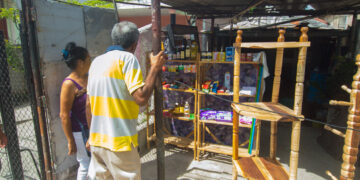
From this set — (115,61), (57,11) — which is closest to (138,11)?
(57,11)

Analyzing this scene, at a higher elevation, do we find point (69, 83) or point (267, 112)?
point (69, 83)

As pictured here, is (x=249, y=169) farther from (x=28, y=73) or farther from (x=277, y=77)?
(x=28, y=73)

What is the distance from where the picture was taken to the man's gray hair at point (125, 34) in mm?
1767

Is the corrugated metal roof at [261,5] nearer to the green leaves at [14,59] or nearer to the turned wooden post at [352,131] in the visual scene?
the turned wooden post at [352,131]

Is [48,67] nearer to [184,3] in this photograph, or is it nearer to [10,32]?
[184,3]

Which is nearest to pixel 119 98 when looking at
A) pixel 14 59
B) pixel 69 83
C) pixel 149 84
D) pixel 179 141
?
pixel 149 84

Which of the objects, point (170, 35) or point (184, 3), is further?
point (184, 3)

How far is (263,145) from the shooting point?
14.4ft

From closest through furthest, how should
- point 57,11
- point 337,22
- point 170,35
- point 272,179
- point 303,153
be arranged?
point 272,179 < point 57,11 < point 170,35 < point 303,153 < point 337,22

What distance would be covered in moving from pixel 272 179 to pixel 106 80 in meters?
1.77

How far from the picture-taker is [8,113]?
7.81 feet

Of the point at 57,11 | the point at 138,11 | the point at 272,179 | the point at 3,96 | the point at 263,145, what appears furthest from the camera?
the point at 138,11

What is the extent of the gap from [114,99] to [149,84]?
0.31 meters

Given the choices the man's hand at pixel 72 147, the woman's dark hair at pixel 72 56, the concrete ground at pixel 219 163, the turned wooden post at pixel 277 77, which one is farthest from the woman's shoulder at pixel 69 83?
the turned wooden post at pixel 277 77
